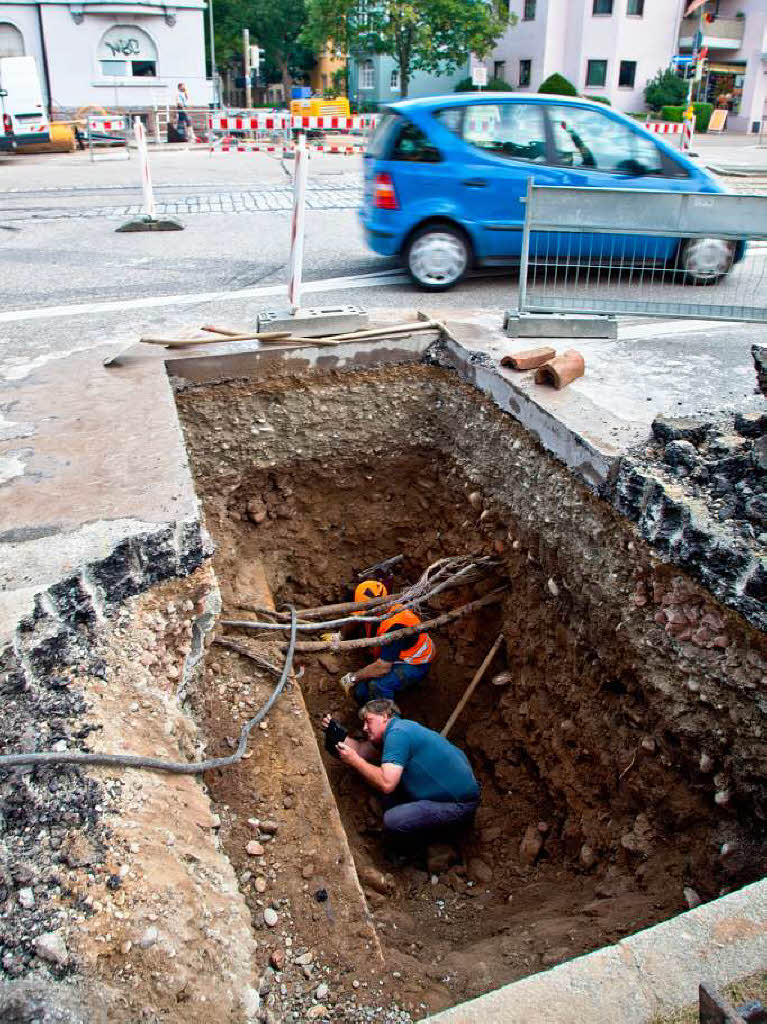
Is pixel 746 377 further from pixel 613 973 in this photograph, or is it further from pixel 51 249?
pixel 51 249

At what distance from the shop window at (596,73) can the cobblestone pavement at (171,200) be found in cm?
3057

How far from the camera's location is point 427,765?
191 inches

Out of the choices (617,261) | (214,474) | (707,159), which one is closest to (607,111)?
(617,261)

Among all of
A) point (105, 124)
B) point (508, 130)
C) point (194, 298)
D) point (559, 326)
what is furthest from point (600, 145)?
point (105, 124)

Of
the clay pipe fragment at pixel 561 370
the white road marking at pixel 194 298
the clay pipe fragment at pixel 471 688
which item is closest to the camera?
the clay pipe fragment at pixel 561 370

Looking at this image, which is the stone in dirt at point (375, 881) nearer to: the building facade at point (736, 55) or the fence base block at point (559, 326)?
the fence base block at point (559, 326)

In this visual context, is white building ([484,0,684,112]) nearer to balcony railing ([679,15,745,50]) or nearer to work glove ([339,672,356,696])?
balcony railing ([679,15,745,50])

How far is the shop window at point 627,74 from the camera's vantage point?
40844 mm

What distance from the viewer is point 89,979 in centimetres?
250

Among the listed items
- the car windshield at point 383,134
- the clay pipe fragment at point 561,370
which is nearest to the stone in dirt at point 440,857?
the clay pipe fragment at point 561,370

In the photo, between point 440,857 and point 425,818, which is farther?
point 440,857

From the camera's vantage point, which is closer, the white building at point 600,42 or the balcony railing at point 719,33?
the white building at point 600,42

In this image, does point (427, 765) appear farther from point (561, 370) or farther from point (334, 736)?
point (561, 370)

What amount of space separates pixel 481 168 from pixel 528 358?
129 inches
